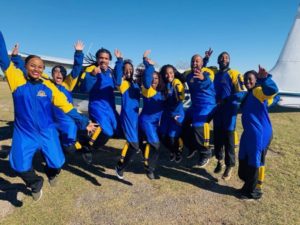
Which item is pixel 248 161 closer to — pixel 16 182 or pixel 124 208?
pixel 124 208

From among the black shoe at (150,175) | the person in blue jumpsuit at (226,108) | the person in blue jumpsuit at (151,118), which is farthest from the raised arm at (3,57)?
the person in blue jumpsuit at (226,108)

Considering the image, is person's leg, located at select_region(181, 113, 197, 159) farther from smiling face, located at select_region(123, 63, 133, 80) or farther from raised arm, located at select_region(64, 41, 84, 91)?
raised arm, located at select_region(64, 41, 84, 91)

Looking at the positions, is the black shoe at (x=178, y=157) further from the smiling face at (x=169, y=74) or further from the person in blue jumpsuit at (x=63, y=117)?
the person in blue jumpsuit at (x=63, y=117)

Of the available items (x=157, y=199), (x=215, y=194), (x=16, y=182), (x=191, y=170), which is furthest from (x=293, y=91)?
(x=16, y=182)

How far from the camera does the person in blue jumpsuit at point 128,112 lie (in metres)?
4.83

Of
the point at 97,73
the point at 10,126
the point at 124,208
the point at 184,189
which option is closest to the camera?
the point at 124,208

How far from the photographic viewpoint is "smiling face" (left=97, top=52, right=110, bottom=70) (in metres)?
4.95

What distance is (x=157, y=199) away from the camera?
13.9ft

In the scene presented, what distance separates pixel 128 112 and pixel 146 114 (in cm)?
34

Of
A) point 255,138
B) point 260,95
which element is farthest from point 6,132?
point 260,95

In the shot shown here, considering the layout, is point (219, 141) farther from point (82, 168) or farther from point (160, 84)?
point (82, 168)

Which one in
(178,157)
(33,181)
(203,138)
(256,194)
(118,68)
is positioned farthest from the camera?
(178,157)

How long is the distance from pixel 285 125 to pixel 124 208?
7410 mm

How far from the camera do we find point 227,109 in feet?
16.5
